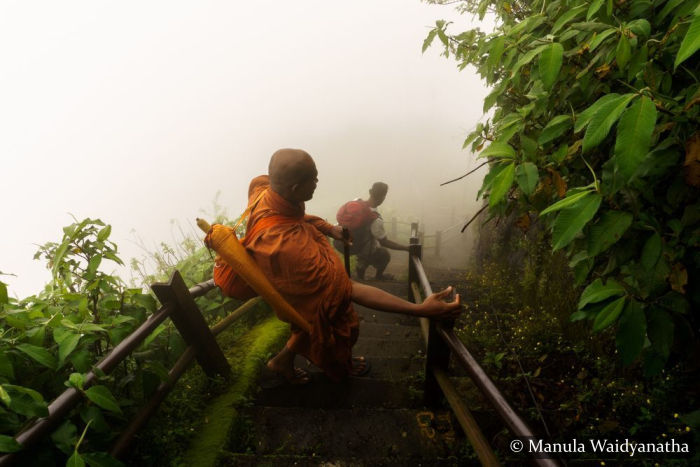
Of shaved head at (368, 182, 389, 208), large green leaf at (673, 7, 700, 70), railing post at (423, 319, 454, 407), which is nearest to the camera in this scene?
large green leaf at (673, 7, 700, 70)

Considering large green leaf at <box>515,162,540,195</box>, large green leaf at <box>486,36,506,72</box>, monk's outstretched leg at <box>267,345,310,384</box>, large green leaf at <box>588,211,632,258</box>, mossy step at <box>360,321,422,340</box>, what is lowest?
mossy step at <box>360,321,422,340</box>

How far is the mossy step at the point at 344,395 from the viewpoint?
120 inches

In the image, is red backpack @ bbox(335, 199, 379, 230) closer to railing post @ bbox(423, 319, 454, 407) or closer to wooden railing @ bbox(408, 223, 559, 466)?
wooden railing @ bbox(408, 223, 559, 466)

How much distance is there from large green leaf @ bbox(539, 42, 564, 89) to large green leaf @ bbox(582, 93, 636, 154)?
368mm

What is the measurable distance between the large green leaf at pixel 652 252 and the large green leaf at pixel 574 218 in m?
0.33

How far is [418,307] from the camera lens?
2332mm

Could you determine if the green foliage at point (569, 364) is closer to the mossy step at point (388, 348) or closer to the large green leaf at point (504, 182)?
the large green leaf at point (504, 182)

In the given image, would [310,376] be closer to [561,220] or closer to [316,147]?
[561,220]

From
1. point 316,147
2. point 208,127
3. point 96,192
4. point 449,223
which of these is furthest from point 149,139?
point 449,223

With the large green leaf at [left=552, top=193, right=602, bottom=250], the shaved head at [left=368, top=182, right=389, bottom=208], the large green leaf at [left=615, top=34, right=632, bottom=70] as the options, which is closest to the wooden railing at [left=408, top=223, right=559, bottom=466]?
the large green leaf at [left=552, top=193, right=602, bottom=250]

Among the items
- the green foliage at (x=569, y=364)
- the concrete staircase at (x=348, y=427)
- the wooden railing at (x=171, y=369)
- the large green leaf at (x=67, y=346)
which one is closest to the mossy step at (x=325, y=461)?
the concrete staircase at (x=348, y=427)

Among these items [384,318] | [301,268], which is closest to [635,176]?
[301,268]

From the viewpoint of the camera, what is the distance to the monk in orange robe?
96.7 inches

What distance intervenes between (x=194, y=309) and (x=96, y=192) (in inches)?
3324
